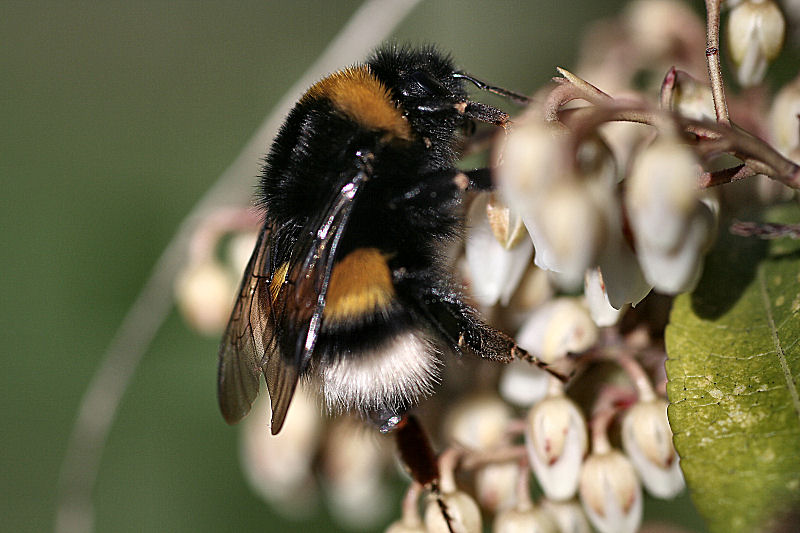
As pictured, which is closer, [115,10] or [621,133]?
[621,133]

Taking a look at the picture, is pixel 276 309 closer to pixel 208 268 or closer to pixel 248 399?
pixel 248 399

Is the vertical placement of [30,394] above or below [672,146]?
above

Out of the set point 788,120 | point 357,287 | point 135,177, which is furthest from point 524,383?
point 135,177

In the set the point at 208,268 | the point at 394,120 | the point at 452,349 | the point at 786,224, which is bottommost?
the point at 786,224

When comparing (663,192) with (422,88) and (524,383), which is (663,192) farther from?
(524,383)

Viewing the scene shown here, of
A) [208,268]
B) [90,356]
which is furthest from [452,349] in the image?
[90,356]

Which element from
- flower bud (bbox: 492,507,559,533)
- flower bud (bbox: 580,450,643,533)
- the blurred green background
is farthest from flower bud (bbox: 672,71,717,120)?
the blurred green background

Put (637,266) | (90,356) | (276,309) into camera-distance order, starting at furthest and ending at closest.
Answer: (90,356) < (276,309) < (637,266)
